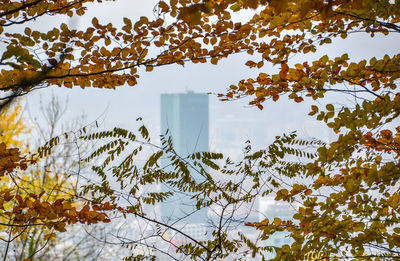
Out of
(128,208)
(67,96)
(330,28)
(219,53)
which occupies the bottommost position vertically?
(128,208)

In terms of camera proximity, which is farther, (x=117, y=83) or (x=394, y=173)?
(x=117, y=83)

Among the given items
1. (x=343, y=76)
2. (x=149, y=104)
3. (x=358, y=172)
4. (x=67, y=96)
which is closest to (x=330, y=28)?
(x=343, y=76)

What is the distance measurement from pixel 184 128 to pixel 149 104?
5477 mm

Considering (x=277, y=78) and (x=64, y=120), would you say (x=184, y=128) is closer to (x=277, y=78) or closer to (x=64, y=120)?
(x=64, y=120)

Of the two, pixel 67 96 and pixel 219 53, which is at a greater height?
pixel 67 96

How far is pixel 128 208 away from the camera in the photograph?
2066 millimetres

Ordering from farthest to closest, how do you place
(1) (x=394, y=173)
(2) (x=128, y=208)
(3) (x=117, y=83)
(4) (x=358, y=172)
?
1. (2) (x=128, y=208)
2. (3) (x=117, y=83)
3. (4) (x=358, y=172)
4. (1) (x=394, y=173)

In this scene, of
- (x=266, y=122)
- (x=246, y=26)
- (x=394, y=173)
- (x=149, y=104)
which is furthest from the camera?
(x=149, y=104)

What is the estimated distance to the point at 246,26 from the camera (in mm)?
1746

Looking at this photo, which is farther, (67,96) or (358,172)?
(67,96)

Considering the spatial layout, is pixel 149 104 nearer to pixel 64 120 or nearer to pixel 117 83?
pixel 64 120

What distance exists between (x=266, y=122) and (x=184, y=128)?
597 cm

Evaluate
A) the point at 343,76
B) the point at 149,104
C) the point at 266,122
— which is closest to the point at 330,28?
the point at 343,76

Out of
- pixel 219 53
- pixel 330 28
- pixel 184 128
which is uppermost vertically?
pixel 184 128
